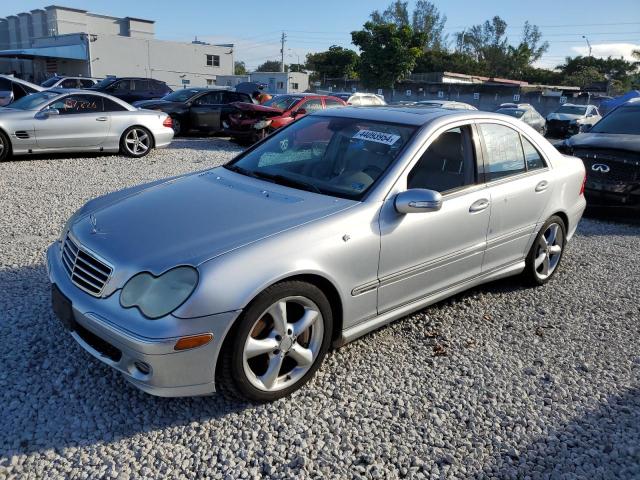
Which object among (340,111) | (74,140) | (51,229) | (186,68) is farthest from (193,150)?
(186,68)

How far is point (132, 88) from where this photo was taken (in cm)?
1805

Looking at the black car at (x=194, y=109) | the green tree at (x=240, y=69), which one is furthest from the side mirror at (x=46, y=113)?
the green tree at (x=240, y=69)

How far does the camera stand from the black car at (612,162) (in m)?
7.23

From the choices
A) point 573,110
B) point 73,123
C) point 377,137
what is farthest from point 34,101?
point 573,110

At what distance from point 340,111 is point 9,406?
300 centimetres

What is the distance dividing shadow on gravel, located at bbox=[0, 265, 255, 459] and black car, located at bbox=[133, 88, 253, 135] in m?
11.3

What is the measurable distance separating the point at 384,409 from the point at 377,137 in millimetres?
1855

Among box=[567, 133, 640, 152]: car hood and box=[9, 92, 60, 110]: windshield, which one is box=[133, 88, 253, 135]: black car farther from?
box=[567, 133, 640, 152]: car hood

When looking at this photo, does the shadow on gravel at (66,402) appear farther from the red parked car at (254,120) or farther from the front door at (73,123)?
the red parked car at (254,120)

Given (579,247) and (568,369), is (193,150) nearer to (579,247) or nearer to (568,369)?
(579,247)

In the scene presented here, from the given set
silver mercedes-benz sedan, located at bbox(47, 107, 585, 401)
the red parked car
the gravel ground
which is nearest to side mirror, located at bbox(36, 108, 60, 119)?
the red parked car

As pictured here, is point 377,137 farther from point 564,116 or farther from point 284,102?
point 564,116

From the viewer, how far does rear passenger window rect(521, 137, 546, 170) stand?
4426 millimetres

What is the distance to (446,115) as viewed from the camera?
3926mm
